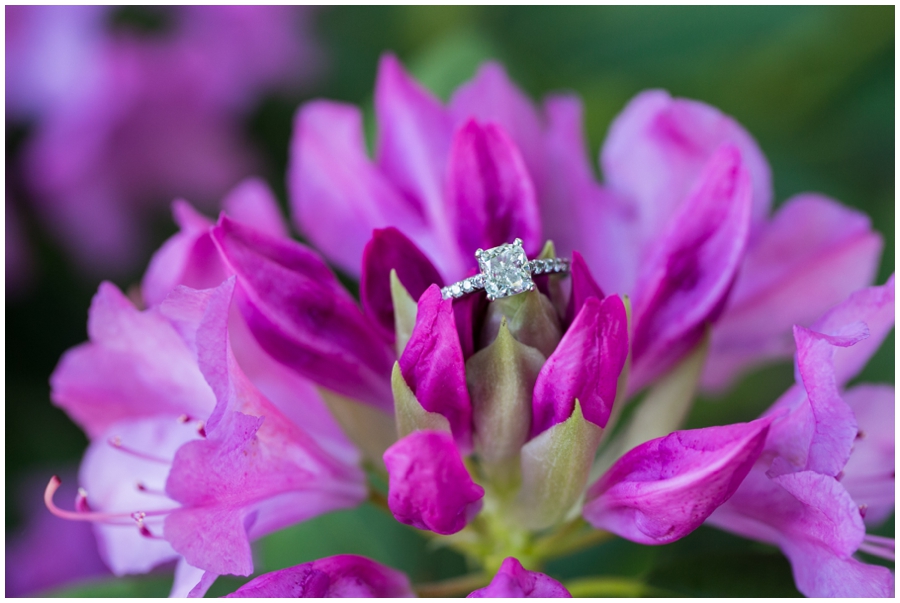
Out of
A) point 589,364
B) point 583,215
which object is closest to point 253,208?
point 583,215

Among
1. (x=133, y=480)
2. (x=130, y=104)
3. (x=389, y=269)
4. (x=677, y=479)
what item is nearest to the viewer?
(x=677, y=479)

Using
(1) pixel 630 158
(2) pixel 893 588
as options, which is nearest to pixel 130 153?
(1) pixel 630 158

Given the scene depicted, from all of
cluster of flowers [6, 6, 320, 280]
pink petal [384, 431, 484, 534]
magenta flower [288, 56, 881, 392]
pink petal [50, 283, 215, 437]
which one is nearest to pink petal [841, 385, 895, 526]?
magenta flower [288, 56, 881, 392]

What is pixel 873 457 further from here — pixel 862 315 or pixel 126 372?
pixel 126 372

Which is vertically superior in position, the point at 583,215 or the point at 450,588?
the point at 583,215

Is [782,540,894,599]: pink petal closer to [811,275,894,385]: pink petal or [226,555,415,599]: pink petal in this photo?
[811,275,894,385]: pink petal

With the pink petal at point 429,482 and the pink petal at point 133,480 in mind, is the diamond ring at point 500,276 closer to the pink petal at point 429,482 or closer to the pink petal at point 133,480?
the pink petal at point 429,482
